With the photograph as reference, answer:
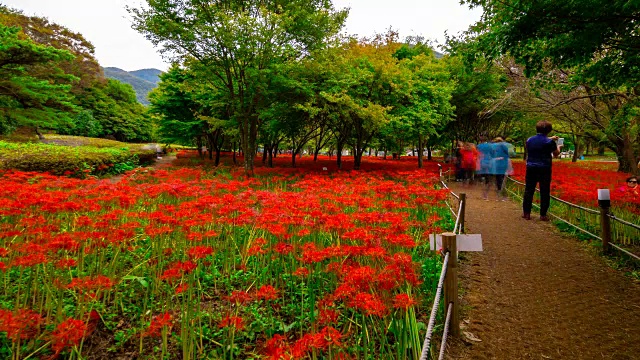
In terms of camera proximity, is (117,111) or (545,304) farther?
(117,111)

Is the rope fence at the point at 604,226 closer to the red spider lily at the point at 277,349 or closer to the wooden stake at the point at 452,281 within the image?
the wooden stake at the point at 452,281

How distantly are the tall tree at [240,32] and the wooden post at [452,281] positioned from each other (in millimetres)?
10021

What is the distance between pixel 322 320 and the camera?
221 cm

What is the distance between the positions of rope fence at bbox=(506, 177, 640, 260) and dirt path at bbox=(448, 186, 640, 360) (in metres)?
0.34

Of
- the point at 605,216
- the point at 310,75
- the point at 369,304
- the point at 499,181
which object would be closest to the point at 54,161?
the point at 310,75

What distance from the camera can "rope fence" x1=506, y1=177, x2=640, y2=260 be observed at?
5125mm

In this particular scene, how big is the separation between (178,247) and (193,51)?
9960 mm

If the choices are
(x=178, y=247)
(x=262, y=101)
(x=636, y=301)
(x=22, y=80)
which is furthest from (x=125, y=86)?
(x=636, y=301)

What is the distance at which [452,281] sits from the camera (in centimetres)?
285

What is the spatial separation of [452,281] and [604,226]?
13.8 feet

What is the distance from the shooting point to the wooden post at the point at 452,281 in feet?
9.16

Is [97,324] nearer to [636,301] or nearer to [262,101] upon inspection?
[636,301]

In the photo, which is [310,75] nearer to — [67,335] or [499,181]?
[499,181]

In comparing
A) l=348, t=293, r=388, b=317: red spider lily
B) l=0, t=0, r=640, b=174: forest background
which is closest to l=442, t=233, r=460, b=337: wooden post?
l=348, t=293, r=388, b=317: red spider lily
